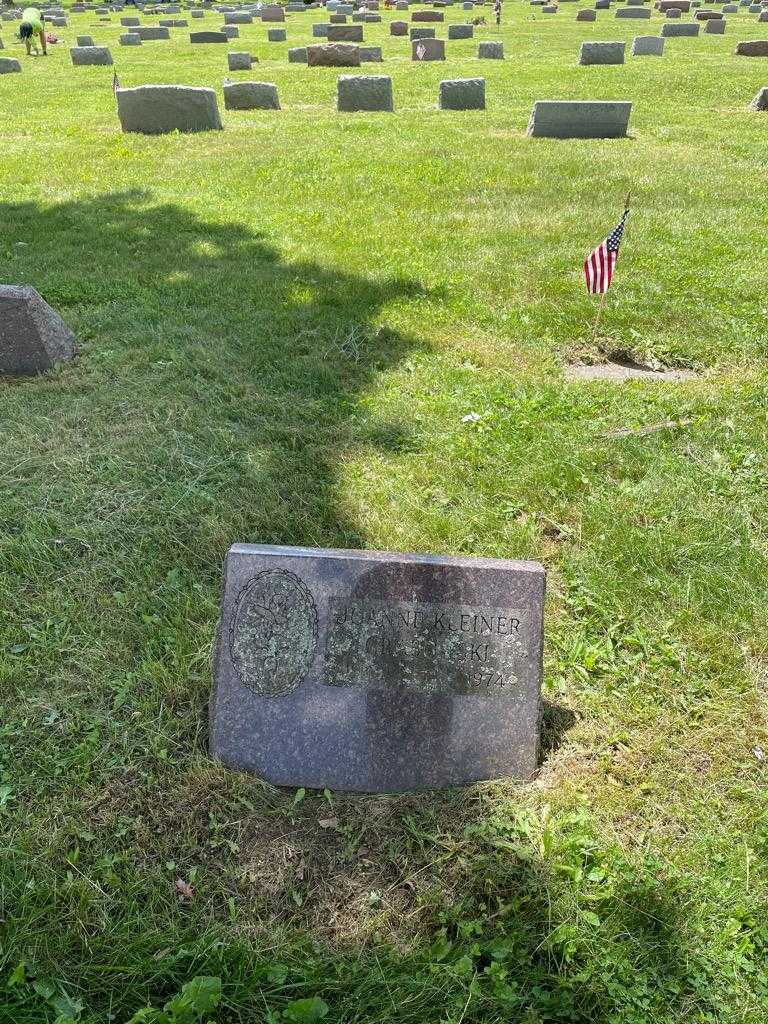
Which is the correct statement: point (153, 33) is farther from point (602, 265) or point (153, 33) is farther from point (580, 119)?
point (602, 265)

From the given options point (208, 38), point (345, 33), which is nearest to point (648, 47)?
point (345, 33)

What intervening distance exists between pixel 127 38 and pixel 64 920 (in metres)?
34.1

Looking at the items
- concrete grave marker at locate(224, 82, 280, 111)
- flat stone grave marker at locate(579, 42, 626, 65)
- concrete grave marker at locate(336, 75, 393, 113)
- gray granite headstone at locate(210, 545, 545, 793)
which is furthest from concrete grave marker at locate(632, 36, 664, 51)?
gray granite headstone at locate(210, 545, 545, 793)

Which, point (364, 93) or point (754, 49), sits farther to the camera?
point (754, 49)

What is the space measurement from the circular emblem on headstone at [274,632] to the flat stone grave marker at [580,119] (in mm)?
12298

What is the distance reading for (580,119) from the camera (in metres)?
12.2

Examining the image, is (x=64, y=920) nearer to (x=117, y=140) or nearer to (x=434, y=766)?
(x=434, y=766)

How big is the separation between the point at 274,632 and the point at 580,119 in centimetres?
1257

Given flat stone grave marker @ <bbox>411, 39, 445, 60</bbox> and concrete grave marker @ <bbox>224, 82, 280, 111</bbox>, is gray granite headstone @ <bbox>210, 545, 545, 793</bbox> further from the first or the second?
flat stone grave marker @ <bbox>411, 39, 445, 60</bbox>

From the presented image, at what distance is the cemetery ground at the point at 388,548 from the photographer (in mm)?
2080

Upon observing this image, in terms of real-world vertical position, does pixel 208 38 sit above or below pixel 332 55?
above

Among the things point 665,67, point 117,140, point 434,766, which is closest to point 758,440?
point 434,766

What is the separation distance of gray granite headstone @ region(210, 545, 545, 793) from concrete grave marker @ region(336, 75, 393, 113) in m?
14.9

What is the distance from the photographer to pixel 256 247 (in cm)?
733
